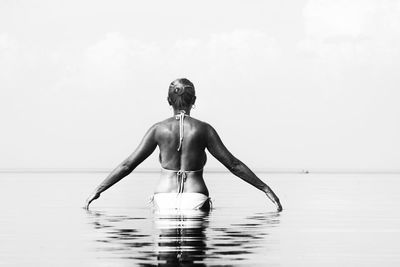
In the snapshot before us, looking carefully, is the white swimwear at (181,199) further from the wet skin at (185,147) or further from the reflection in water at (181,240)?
the reflection in water at (181,240)

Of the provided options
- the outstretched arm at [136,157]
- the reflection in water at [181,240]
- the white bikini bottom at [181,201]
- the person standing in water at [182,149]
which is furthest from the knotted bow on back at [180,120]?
the reflection in water at [181,240]

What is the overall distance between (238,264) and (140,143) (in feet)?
20.3

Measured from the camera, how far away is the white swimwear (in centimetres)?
1778

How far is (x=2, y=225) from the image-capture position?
72.7 feet

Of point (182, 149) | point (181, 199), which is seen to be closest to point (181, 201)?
point (181, 199)

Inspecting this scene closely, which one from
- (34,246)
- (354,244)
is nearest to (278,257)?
(354,244)

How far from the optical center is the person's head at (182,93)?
1792cm

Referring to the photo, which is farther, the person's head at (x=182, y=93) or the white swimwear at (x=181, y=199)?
the person's head at (x=182, y=93)

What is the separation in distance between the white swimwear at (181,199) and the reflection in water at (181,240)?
175 mm

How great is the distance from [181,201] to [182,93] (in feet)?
6.23

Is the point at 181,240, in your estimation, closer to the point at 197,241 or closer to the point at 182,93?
the point at 197,241

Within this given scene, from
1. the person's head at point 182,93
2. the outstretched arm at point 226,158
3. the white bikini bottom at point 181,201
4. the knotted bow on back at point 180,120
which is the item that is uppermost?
the person's head at point 182,93

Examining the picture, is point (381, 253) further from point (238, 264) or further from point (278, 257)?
point (238, 264)

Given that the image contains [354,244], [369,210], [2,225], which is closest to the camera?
[354,244]
